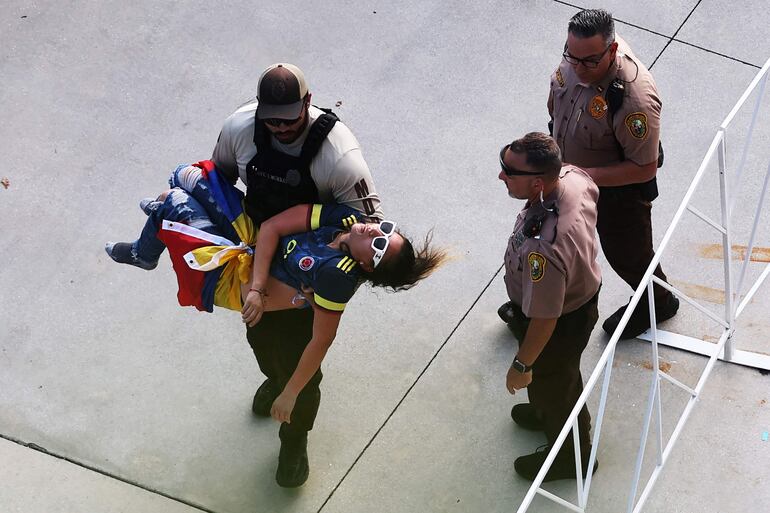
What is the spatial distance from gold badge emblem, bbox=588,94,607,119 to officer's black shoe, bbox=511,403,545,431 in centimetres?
135

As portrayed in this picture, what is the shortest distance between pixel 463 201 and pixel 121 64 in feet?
7.95

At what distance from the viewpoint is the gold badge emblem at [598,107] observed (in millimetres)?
3920

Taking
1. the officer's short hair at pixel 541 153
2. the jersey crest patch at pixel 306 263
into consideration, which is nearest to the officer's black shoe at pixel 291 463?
the jersey crest patch at pixel 306 263

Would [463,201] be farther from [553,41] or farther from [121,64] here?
[121,64]

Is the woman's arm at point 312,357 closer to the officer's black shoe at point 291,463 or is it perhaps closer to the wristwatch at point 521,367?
→ the officer's black shoe at point 291,463

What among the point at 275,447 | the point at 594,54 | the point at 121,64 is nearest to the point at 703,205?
the point at 594,54

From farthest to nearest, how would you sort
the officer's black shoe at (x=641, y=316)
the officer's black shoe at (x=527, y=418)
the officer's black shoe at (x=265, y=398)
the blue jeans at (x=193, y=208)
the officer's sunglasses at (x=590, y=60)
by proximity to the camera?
the officer's black shoe at (x=641, y=316), the officer's black shoe at (x=265, y=398), the officer's black shoe at (x=527, y=418), the officer's sunglasses at (x=590, y=60), the blue jeans at (x=193, y=208)

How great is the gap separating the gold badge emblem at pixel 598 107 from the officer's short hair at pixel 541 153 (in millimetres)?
557

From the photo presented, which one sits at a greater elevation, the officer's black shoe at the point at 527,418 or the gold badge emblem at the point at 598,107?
the gold badge emblem at the point at 598,107

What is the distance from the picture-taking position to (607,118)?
393cm

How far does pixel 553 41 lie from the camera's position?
6.16m

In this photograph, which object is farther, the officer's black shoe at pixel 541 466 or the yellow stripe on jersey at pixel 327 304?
the officer's black shoe at pixel 541 466

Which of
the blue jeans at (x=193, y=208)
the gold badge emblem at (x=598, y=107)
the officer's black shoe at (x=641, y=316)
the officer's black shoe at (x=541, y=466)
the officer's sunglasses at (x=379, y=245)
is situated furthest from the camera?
the officer's black shoe at (x=641, y=316)

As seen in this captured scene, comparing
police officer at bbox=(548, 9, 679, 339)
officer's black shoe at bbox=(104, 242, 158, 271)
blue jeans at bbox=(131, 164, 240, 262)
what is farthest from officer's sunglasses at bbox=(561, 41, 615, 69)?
officer's black shoe at bbox=(104, 242, 158, 271)
